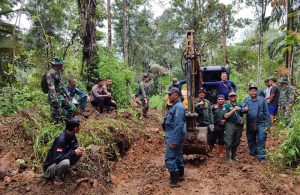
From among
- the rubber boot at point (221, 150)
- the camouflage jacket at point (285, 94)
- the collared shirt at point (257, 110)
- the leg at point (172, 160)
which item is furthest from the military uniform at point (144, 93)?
the leg at point (172, 160)

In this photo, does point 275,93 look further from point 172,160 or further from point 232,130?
point 172,160

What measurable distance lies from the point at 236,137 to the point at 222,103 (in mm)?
877

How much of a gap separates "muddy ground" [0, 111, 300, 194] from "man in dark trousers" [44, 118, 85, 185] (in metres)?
0.33

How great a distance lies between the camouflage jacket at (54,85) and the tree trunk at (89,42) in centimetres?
455

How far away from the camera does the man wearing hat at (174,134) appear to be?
6117 mm

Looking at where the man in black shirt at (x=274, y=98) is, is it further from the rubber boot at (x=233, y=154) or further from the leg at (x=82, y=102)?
the leg at (x=82, y=102)

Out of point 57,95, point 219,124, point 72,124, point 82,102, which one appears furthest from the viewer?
point 82,102

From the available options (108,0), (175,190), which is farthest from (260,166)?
(108,0)

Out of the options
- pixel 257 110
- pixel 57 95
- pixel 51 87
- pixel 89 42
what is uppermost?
pixel 89 42

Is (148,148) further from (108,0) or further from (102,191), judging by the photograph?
(108,0)

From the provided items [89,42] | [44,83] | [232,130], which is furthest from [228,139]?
[89,42]

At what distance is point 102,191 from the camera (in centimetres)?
603

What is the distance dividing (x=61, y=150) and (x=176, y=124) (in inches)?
80.5

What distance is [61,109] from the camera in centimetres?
741
